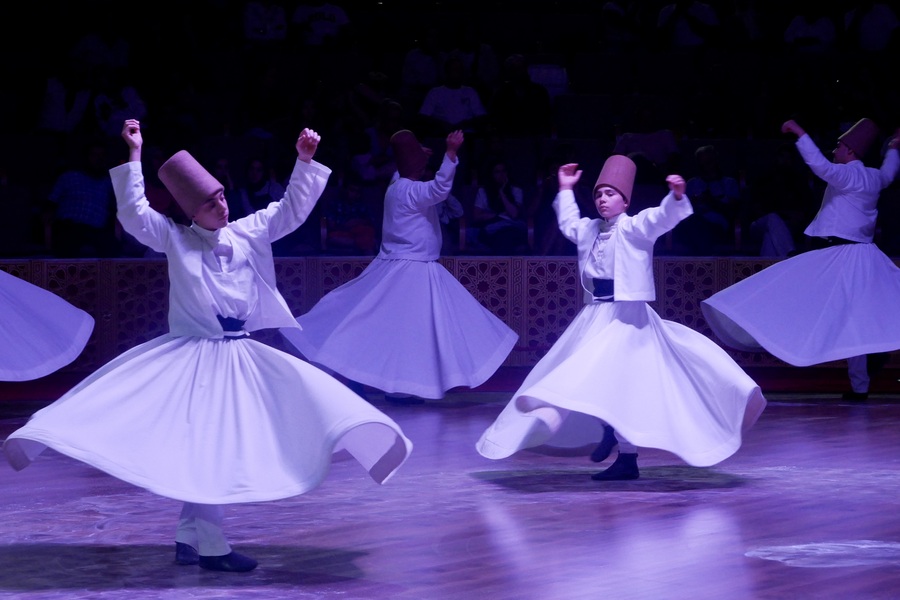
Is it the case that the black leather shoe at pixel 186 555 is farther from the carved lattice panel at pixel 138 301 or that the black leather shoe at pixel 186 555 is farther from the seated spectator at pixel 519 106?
the seated spectator at pixel 519 106

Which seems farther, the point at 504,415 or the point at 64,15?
the point at 64,15

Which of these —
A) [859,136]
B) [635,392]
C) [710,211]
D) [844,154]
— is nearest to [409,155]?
[844,154]

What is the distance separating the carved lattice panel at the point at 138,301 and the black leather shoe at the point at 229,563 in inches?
235

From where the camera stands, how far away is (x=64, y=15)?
13531mm

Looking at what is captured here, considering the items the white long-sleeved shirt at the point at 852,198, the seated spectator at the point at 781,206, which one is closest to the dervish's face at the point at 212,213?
the white long-sleeved shirt at the point at 852,198

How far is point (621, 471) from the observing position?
22.5 feet

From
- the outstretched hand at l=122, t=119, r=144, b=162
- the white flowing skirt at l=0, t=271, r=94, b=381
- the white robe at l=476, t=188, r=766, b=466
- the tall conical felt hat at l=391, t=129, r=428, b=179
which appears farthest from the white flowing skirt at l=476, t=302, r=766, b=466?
the white flowing skirt at l=0, t=271, r=94, b=381

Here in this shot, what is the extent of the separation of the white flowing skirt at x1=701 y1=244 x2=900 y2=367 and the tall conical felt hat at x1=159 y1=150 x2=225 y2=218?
4785 mm

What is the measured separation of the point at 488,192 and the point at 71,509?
627 cm

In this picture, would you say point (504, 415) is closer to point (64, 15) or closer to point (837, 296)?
point (837, 296)

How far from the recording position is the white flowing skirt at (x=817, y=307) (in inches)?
359

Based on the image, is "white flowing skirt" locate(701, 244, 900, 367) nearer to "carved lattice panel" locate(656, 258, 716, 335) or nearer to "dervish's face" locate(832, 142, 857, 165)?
"dervish's face" locate(832, 142, 857, 165)

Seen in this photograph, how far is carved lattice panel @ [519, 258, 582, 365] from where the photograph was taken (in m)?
11.2

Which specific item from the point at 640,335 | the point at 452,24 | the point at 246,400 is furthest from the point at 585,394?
the point at 452,24
